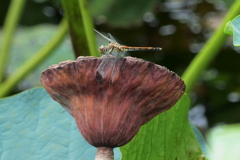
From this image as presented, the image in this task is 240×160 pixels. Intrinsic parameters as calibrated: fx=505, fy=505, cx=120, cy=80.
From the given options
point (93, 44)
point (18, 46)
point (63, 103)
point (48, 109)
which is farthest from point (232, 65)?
point (63, 103)

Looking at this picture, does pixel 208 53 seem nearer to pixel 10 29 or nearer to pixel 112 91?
pixel 112 91

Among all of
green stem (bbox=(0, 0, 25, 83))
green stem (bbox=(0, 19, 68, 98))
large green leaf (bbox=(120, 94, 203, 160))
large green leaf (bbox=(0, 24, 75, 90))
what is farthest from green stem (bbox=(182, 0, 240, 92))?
large green leaf (bbox=(0, 24, 75, 90))

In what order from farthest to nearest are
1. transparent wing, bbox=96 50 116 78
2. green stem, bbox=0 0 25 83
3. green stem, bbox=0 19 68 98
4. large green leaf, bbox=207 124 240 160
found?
green stem, bbox=0 0 25 83 → green stem, bbox=0 19 68 98 → transparent wing, bbox=96 50 116 78 → large green leaf, bbox=207 124 240 160

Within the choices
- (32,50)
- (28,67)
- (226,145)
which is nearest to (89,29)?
(28,67)

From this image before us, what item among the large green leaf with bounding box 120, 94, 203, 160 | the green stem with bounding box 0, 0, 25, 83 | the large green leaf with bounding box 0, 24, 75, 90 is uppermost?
the green stem with bounding box 0, 0, 25, 83

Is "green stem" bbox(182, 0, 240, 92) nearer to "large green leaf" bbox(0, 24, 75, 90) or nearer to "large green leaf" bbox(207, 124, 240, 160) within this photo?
"large green leaf" bbox(207, 124, 240, 160)

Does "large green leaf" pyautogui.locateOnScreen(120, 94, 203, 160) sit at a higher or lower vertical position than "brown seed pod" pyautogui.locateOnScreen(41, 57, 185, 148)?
lower

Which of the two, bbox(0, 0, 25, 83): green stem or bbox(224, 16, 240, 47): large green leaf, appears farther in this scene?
bbox(0, 0, 25, 83): green stem

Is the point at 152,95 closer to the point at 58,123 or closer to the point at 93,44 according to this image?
the point at 58,123
